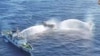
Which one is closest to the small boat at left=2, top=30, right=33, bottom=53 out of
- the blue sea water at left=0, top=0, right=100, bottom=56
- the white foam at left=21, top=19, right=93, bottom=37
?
the blue sea water at left=0, top=0, right=100, bottom=56

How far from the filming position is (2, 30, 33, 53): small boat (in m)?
106

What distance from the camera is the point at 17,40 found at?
110812mm

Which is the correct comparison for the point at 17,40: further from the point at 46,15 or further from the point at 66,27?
the point at 46,15

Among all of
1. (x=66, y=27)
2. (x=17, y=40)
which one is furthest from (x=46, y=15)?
(x=17, y=40)

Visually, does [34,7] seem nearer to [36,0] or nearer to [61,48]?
[36,0]

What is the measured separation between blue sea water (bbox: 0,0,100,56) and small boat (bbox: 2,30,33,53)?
56.8 inches

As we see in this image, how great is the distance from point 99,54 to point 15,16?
4141cm

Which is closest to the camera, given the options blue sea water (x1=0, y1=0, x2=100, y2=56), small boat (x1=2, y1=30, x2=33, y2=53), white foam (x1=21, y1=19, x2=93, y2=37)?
small boat (x1=2, y1=30, x2=33, y2=53)

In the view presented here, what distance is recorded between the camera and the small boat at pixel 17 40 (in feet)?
348

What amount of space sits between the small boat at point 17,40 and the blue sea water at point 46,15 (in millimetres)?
1442

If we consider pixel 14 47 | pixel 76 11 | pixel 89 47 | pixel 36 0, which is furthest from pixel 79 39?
pixel 36 0

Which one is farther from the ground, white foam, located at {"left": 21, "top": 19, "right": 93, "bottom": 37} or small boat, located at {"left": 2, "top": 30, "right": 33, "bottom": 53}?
white foam, located at {"left": 21, "top": 19, "right": 93, "bottom": 37}

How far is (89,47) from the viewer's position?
11219 centimetres

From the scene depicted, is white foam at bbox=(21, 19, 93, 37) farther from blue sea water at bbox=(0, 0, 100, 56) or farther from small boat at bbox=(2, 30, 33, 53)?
small boat at bbox=(2, 30, 33, 53)
